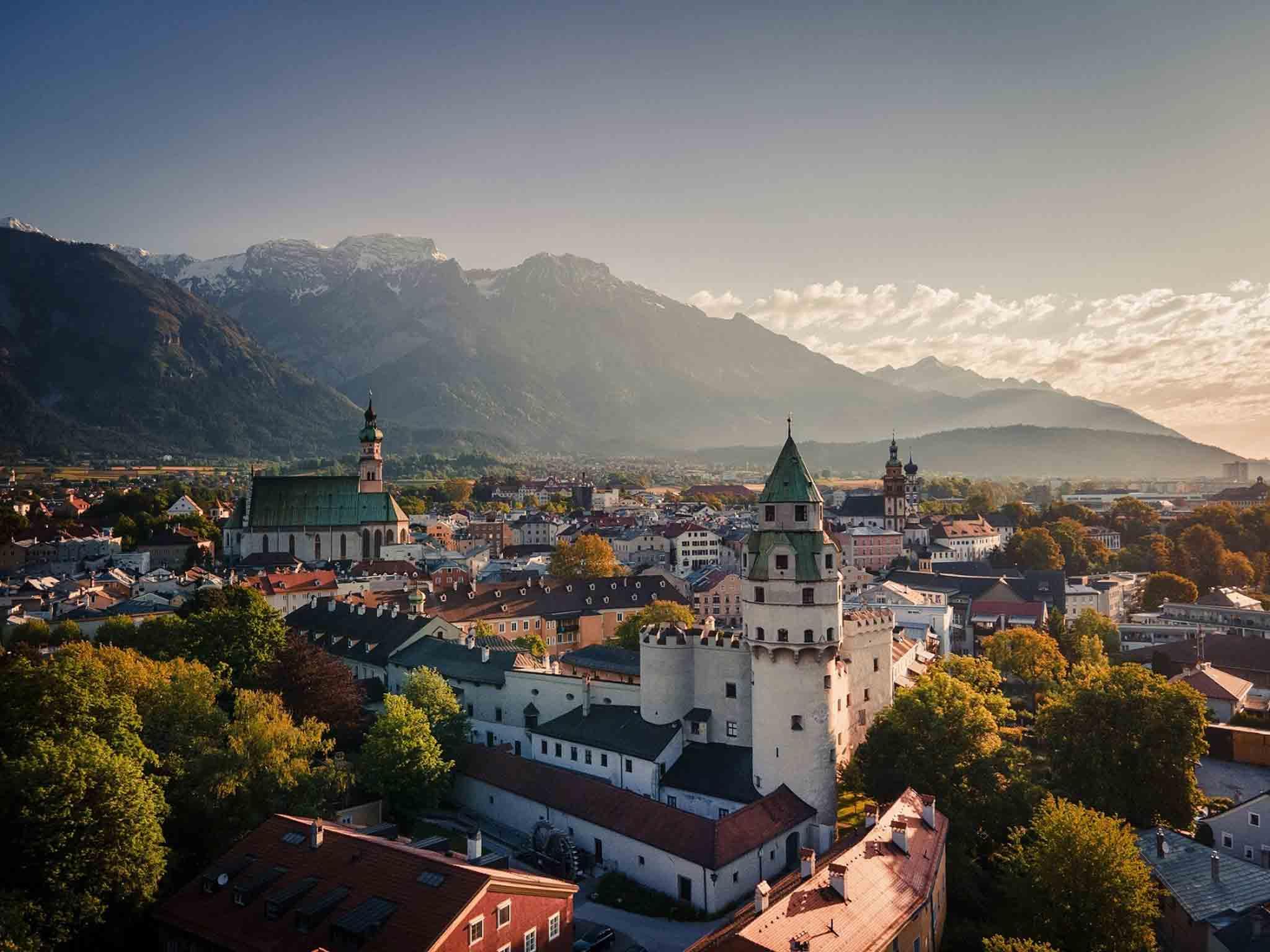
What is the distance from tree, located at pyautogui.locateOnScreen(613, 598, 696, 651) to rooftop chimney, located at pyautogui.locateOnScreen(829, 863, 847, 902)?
46076 millimetres

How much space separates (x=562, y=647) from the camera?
90.0 meters

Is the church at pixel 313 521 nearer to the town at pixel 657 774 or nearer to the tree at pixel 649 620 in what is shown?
the town at pixel 657 774

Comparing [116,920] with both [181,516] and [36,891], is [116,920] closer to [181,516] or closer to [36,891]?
[36,891]

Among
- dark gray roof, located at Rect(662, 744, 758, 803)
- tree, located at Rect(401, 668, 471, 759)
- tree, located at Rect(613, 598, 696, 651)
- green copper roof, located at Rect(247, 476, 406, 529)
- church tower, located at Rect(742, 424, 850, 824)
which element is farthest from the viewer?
green copper roof, located at Rect(247, 476, 406, 529)

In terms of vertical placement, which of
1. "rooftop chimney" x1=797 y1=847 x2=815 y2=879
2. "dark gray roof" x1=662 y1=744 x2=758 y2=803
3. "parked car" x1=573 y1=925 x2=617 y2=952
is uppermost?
"rooftop chimney" x1=797 y1=847 x2=815 y2=879

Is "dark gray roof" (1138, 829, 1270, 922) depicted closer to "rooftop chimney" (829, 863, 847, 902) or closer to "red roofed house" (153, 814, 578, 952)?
"rooftop chimney" (829, 863, 847, 902)

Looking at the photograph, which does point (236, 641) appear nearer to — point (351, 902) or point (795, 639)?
point (351, 902)

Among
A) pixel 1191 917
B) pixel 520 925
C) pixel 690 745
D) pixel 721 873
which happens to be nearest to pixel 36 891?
pixel 520 925

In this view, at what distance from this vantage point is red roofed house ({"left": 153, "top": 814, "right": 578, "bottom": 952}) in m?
29.4

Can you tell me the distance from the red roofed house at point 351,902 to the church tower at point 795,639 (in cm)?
1451

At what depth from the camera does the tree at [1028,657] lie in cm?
7512

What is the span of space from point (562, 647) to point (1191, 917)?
61.8m

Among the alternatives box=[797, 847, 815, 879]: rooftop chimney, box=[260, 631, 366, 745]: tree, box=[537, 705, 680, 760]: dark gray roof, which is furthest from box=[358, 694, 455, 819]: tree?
box=[797, 847, 815, 879]: rooftop chimney

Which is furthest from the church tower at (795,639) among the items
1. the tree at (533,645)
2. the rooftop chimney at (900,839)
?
the tree at (533,645)
